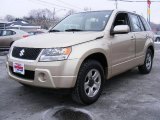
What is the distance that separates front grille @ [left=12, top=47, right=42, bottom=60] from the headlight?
13cm

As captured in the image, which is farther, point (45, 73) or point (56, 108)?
point (56, 108)

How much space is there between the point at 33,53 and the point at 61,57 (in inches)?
19.4

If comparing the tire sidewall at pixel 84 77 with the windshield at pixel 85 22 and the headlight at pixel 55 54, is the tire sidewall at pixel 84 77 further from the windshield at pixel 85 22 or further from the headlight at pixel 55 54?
the windshield at pixel 85 22

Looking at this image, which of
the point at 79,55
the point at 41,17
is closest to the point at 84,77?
the point at 79,55

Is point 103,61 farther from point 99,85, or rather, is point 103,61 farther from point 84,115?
point 84,115

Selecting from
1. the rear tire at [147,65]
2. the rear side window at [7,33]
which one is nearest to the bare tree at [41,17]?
the rear side window at [7,33]

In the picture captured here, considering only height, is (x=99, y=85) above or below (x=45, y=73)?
below

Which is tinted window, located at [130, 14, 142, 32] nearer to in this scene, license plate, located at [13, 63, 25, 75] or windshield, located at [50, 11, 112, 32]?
windshield, located at [50, 11, 112, 32]

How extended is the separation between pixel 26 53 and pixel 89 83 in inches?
46.4

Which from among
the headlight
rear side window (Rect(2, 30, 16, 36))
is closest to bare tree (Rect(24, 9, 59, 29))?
rear side window (Rect(2, 30, 16, 36))

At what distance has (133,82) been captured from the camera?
19.7 feet

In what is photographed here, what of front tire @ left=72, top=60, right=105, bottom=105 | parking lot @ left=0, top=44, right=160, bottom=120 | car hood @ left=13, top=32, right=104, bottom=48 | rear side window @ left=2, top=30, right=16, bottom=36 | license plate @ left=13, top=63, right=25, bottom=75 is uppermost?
rear side window @ left=2, top=30, right=16, bottom=36

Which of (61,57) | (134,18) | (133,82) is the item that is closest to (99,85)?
(61,57)

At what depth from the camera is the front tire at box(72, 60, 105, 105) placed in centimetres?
411
